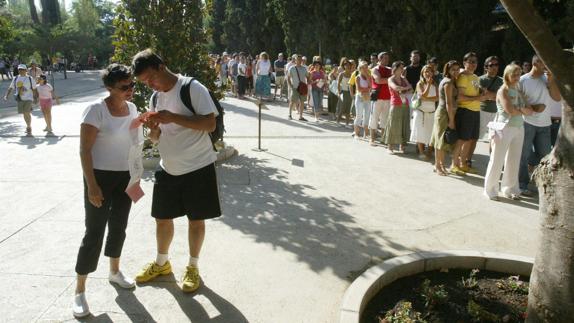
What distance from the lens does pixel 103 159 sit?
3.42 m

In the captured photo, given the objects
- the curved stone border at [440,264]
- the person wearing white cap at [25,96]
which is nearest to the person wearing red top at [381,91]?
the curved stone border at [440,264]

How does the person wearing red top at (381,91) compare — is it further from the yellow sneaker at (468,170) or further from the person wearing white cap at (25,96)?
the person wearing white cap at (25,96)

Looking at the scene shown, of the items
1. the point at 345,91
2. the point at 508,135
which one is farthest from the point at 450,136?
the point at 345,91

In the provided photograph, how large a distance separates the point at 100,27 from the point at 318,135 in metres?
47.9

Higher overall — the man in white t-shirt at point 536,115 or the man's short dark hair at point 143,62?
the man's short dark hair at point 143,62

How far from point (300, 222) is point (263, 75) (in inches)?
452

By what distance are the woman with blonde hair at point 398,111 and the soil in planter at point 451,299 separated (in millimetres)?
5155

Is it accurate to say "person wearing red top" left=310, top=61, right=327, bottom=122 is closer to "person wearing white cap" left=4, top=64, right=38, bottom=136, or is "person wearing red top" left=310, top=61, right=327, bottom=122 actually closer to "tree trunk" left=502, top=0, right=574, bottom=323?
"person wearing white cap" left=4, top=64, right=38, bottom=136

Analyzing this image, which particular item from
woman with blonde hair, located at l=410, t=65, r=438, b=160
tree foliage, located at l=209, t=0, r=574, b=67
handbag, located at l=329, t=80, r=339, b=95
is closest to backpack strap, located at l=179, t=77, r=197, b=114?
woman with blonde hair, located at l=410, t=65, r=438, b=160

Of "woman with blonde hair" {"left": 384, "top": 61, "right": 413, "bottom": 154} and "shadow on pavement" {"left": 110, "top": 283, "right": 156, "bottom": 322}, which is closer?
"shadow on pavement" {"left": 110, "top": 283, "right": 156, "bottom": 322}

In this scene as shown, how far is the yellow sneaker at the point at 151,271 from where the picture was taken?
3.87 metres

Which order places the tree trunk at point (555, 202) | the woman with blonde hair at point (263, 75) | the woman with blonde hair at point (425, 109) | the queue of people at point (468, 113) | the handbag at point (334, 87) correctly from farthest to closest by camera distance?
the woman with blonde hair at point (263, 75)
the handbag at point (334, 87)
the woman with blonde hair at point (425, 109)
the queue of people at point (468, 113)
the tree trunk at point (555, 202)

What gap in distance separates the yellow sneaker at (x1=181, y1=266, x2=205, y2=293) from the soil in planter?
1368 mm

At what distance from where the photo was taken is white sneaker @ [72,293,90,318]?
3.33m
